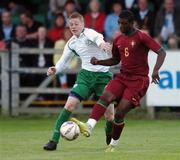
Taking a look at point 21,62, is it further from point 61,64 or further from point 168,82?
→ point 61,64

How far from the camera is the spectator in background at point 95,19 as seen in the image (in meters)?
21.5

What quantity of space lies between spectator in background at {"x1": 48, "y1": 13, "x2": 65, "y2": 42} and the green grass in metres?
2.41

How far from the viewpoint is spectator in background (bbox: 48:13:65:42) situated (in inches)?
845

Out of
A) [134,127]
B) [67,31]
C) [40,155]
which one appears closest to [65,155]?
[40,155]

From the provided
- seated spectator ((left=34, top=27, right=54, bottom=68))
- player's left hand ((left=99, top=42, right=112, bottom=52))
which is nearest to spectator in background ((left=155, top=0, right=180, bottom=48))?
seated spectator ((left=34, top=27, right=54, bottom=68))

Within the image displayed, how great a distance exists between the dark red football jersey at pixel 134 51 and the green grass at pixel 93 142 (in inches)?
49.8

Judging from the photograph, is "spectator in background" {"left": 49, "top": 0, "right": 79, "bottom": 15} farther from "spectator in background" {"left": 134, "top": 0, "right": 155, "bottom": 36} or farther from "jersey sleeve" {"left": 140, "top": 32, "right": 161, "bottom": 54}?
"jersey sleeve" {"left": 140, "top": 32, "right": 161, "bottom": 54}

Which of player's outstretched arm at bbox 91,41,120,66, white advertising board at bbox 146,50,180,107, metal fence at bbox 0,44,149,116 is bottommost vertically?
metal fence at bbox 0,44,149,116

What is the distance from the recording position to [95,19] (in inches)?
853

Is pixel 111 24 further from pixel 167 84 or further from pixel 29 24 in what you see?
pixel 167 84

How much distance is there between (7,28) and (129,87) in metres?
9.90

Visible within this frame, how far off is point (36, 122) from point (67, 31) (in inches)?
98.2

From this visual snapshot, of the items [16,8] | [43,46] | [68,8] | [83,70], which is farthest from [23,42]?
[83,70]

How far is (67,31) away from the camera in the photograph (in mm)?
20703
